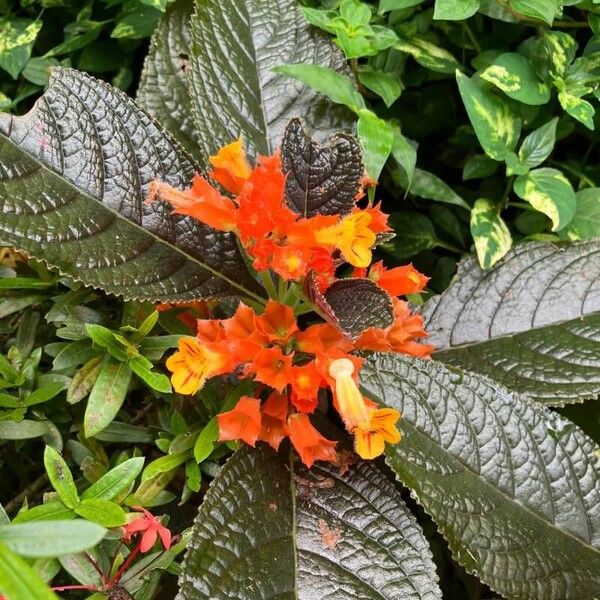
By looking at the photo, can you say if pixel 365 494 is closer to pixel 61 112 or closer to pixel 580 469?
pixel 580 469

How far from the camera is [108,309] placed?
3.65 ft

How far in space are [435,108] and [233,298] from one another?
20.5 inches

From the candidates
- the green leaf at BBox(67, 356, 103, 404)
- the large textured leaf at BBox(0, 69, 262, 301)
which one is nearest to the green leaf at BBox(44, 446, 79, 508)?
the green leaf at BBox(67, 356, 103, 404)

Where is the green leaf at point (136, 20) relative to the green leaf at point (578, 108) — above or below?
above

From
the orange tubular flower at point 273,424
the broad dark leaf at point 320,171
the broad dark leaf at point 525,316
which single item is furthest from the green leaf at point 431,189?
the orange tubular flower at point 273,424

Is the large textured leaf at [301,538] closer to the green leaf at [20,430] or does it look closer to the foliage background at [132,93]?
the foliage background at [132,93]

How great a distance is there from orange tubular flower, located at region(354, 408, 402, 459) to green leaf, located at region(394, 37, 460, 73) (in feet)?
2.05

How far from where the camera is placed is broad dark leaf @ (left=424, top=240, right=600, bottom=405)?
43.9 inches

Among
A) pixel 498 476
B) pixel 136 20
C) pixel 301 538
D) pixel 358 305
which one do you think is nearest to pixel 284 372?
pixel 358 305

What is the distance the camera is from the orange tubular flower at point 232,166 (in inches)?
34.4

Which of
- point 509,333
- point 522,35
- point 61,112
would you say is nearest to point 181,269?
point 61,112

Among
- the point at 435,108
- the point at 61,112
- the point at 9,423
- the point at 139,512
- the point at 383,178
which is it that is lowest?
the point at 139,512

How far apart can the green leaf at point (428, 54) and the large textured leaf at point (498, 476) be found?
50cm

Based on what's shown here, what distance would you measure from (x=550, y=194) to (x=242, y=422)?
59 cm
